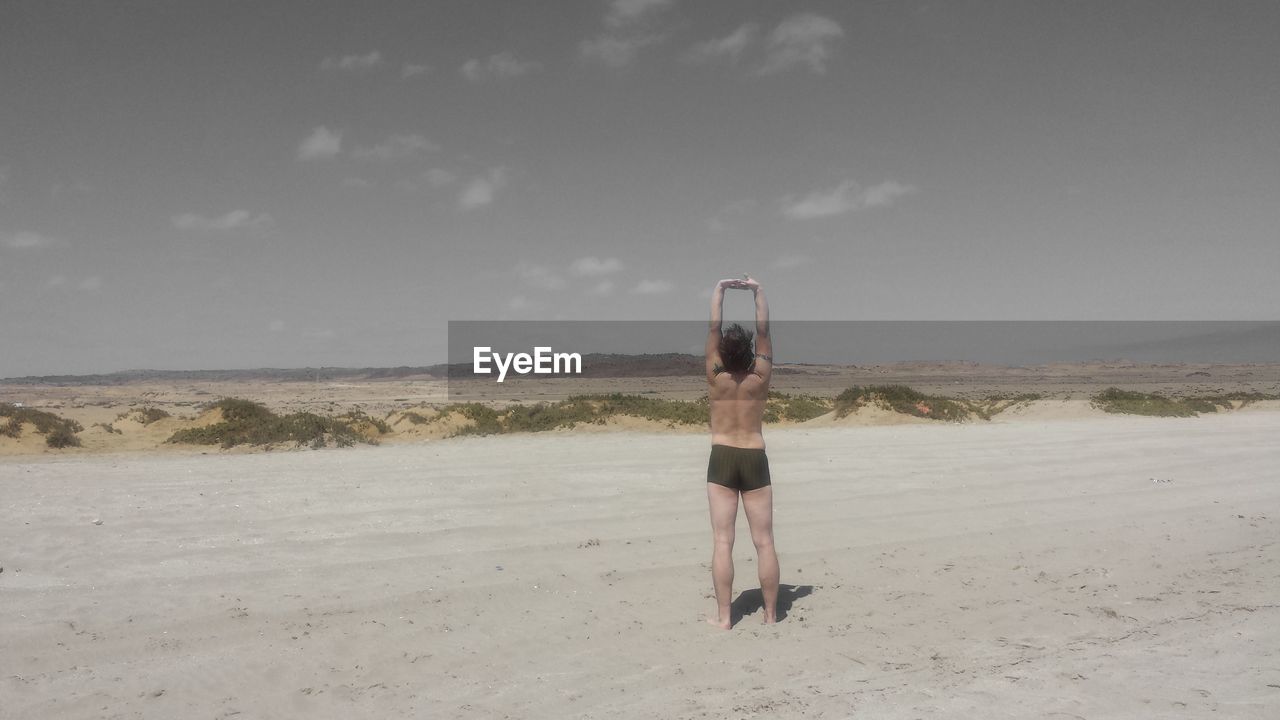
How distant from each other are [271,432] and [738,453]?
16.2 metres

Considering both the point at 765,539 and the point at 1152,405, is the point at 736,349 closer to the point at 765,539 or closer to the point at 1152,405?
the point at 765,539

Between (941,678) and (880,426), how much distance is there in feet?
63.8

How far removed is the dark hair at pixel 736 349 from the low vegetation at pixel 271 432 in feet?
48.6

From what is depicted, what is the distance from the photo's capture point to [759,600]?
6086 millimetres

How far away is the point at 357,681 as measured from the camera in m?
4.54

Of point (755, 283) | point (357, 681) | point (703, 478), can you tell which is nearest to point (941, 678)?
point (755, 283)

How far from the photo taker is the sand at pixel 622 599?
14.0 ft

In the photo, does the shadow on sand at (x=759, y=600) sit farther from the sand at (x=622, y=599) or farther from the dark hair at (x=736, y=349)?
the dark hair at (x=736, y=349)

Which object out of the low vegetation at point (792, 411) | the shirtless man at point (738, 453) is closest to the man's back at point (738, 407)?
the shirtless man at point (738, 453)

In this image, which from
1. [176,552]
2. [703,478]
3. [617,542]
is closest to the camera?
[176,552]

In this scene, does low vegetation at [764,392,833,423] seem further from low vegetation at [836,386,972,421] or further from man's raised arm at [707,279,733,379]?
man's raised arm at [707,279,733,379]

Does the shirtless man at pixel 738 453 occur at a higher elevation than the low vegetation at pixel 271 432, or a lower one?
higher

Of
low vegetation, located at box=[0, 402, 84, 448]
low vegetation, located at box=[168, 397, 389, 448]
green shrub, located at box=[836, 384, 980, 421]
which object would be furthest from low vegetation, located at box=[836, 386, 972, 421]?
low vegetation, located at box=[0, 402, 84, 448]

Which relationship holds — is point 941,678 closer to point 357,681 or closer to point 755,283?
point 755,283
